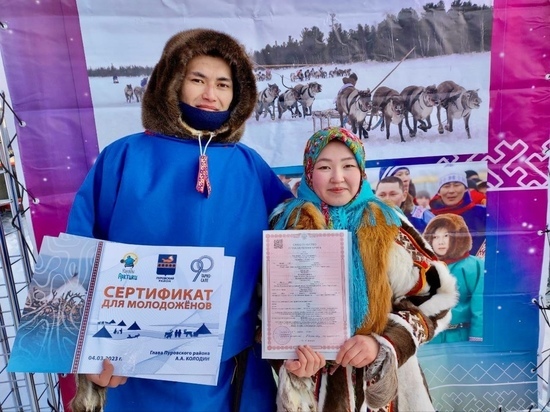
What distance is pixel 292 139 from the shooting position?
1.57 metres

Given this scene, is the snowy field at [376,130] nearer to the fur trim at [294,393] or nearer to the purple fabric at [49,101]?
the purple fabric at [49,101]

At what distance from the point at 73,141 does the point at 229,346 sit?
3.32ft

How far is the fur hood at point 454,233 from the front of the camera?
1.63m

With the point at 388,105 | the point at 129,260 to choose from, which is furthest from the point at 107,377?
the point at 388,105

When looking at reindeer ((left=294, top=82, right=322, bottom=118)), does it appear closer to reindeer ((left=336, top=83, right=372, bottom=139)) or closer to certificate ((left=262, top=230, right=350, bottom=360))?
reindeer ((left=336, top=83, right=372, bottom=139))

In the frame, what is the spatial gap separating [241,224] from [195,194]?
140 mm

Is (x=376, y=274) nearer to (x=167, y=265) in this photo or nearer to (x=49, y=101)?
(x=167, y=265)

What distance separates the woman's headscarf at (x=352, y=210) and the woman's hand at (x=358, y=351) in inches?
1.8

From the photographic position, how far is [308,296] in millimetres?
946

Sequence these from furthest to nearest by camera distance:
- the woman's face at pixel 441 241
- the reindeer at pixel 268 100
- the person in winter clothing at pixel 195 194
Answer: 1. the woman's face at pixel 441 241
2. the reindeer at pixel 268 100
3. the person in winter clothing at pixel 195 194

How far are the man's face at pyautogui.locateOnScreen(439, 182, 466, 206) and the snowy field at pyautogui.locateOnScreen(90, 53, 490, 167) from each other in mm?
131

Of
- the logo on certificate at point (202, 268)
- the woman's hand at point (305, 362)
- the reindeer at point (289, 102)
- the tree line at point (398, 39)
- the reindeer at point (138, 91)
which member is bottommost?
the woman's hand at point (305, 362)

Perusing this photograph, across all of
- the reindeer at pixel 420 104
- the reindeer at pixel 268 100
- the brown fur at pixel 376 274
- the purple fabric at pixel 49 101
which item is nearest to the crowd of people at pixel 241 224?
the brown fur at pixel 376 274

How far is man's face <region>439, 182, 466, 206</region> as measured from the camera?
1.61m
